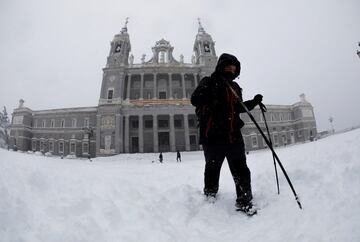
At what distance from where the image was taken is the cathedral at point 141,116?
36.3m

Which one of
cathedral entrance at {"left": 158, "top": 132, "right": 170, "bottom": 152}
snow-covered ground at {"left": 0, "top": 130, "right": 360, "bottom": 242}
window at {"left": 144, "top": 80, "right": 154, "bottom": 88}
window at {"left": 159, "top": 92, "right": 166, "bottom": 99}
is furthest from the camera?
window at {"left": 144, "top": 80, "right": 154, "bottom": 88}

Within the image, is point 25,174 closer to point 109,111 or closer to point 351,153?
point 351,153

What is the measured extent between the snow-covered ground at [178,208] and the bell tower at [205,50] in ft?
137

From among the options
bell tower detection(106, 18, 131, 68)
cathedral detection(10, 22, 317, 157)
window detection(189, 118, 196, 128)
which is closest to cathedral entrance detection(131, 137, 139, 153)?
cathedral detection(10, 22, 317, 157)

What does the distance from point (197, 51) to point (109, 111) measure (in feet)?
75.5

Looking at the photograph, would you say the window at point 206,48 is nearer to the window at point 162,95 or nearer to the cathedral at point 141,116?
the cathedral at point 141,116

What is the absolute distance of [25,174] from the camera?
2.99 m

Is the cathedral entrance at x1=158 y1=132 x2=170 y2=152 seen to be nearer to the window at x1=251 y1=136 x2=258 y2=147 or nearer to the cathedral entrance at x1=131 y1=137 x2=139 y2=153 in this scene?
the cathedral entrance at x1=131 y1=137 x2=139 y2=153

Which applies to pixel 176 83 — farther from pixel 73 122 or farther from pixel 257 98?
pixel 257 98

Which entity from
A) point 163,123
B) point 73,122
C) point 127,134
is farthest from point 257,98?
point 73,122

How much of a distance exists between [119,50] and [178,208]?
44221 mm

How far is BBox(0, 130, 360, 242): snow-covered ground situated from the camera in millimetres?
2184

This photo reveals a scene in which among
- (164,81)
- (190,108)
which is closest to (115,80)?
(164,81)

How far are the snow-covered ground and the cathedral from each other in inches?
1258
